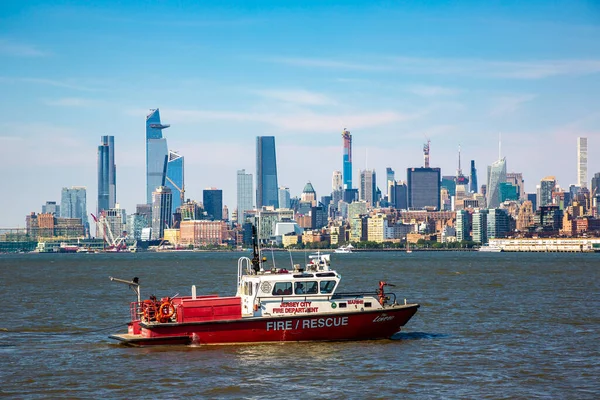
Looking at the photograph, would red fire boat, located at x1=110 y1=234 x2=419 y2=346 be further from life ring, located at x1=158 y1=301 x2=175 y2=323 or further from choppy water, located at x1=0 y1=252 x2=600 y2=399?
choppy water, located at x1=0 y1=252 x2=600 y2=399

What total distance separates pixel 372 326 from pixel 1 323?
2172 cm

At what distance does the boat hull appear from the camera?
126 feet

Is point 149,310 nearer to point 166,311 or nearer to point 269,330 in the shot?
point 166,311

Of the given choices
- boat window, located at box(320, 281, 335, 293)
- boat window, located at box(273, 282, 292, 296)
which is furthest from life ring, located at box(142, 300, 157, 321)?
boat window, located at box(320, 281, 335, 293)

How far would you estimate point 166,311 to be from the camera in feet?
127

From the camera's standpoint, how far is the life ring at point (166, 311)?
38469 mm

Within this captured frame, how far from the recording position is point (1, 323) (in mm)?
51344

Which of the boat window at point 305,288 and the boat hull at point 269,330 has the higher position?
the boat window at point 305,288

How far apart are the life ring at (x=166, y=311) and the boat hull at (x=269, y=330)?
424mm

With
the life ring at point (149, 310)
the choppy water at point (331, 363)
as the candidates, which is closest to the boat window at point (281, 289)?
the choppy water at point (331, 363)

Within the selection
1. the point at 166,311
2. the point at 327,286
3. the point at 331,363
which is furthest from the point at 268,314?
the point at 331,363

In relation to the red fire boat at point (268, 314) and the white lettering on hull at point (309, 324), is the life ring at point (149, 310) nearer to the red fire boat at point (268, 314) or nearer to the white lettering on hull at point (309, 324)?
the red fire boat at point (268, 314)

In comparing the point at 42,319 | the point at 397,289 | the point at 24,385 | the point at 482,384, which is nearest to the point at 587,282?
the point at 397,289

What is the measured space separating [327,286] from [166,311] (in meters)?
6.63
